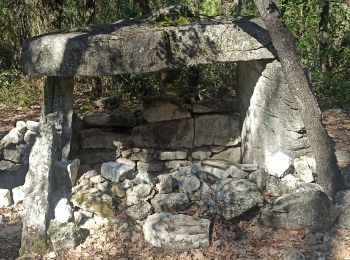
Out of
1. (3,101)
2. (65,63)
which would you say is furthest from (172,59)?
(3,101)

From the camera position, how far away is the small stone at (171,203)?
4531mm

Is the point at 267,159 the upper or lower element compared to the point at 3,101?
lower

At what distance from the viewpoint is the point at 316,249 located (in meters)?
4.05

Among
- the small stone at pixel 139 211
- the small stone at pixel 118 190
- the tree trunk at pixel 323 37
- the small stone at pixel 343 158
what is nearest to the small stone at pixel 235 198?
the small stone at pixel 139 211

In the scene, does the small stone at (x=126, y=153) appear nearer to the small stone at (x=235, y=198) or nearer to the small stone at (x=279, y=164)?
the small stone at (x=235, y=198)

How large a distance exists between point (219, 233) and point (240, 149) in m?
1.90

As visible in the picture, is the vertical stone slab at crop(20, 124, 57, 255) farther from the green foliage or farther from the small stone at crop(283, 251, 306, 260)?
the green foliage

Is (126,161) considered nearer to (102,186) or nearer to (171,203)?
(102,186)

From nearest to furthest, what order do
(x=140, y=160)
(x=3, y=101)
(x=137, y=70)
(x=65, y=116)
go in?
(x=137, y=70) → (x=65, y=116) → (x=140, y=160) → (x=3, y=101)

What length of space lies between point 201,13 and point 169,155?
3001 mm

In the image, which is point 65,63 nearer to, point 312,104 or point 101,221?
point 101,221

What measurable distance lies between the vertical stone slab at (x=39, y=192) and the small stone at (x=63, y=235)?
0.08m

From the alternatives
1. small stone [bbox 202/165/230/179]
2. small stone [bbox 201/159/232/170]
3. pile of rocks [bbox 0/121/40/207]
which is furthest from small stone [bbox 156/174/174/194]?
pile of rocks [bbox 0/121/40/207]

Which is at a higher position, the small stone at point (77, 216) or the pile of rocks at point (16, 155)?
the pile of rocks at point (16, 155)
